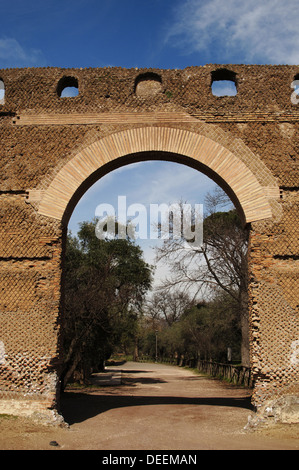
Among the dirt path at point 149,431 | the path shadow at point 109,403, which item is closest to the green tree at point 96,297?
the path shadow at point 109,403

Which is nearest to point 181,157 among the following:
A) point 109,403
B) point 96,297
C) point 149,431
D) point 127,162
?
point 127,162

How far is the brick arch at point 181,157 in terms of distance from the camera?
762 centimetres

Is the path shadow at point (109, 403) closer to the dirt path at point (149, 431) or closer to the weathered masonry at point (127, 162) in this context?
the dirt path at point (149, 431)

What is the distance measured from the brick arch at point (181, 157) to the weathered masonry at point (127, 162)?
0.02 meters

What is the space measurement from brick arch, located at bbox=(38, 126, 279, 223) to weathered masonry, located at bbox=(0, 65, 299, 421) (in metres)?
0.02

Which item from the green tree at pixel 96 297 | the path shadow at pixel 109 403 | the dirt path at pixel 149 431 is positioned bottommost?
the path shadow at pixel 109 403

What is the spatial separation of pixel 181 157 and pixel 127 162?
1.06 meters

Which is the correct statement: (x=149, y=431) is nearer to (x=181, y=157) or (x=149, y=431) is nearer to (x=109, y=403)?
(x=109, y=403)

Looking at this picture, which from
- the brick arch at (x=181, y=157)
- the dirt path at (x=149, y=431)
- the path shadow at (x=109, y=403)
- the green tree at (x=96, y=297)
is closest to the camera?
the dirt path at (x=149, y=431)

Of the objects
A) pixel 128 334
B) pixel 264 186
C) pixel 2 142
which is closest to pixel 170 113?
pixel 264 186

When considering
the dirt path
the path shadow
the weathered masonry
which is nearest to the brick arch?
the weathered masonry

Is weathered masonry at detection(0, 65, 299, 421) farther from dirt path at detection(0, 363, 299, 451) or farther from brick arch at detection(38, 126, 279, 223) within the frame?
dirt path at detection(0, 363, 299, 451)

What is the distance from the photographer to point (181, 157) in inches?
319
